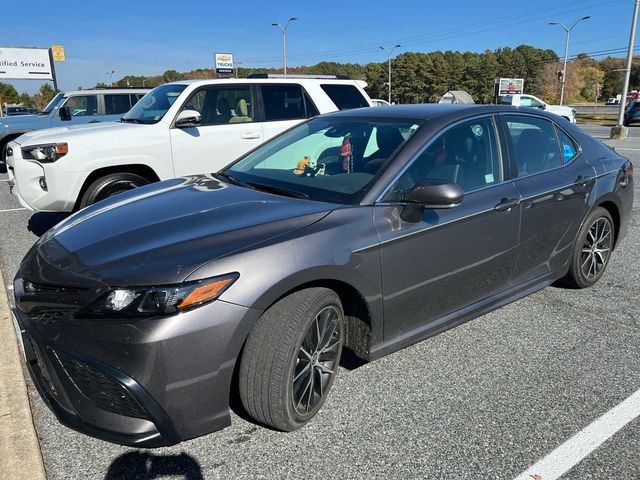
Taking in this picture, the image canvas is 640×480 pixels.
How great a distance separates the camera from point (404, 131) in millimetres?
3195

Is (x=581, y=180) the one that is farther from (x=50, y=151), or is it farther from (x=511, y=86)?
(x=511, y=86)

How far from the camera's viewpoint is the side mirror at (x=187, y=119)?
6145mm

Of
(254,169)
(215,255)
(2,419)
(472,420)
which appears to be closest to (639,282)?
(472,420)

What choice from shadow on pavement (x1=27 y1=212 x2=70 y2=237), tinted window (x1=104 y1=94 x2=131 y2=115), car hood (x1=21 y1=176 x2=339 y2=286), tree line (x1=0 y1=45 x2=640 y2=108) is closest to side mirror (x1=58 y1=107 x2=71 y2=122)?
tinted window (x1=104 y1=94 x2=131 y2=115)

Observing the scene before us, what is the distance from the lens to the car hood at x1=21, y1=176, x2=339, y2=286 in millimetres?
2199

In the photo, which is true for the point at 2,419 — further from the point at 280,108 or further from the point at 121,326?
the point at 280,108

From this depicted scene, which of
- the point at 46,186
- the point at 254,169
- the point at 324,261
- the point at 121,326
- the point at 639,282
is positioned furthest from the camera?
the point at 46,186

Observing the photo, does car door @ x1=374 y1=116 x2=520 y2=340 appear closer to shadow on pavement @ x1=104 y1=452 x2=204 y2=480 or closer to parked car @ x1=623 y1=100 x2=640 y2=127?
shadow on pavement @ x1=104 y1=452 x2=204 y2=480

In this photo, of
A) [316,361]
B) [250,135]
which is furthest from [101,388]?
[250,135]

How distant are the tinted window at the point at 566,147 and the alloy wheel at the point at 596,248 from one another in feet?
1.98

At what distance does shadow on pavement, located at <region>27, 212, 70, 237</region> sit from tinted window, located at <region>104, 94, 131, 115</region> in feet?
14.8

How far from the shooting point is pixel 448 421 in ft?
8.71

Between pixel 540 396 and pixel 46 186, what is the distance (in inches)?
204

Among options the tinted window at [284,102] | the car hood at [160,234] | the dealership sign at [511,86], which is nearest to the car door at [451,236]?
the car hood at [160,234]
